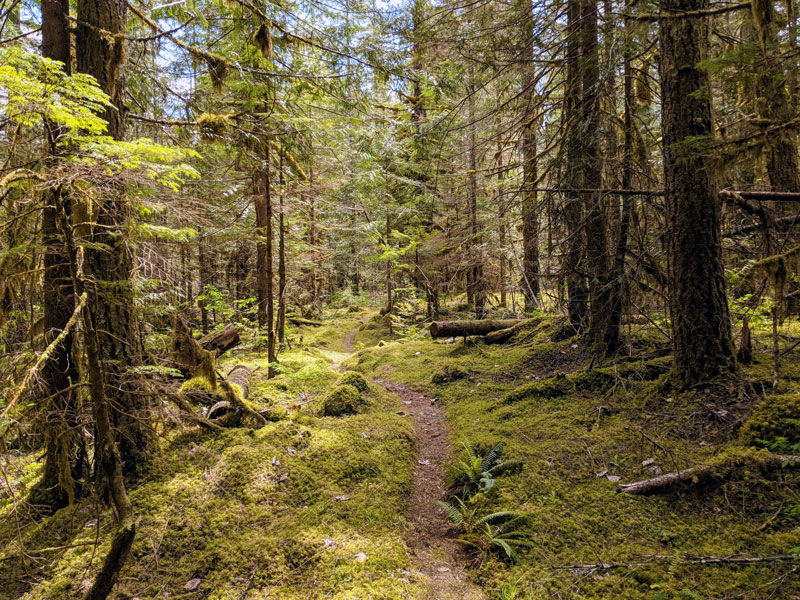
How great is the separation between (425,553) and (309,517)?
4.38 ft

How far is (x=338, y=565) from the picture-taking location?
11.3ft

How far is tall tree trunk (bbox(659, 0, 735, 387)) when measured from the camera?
4836 millimetres

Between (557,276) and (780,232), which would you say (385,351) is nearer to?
(557,276)

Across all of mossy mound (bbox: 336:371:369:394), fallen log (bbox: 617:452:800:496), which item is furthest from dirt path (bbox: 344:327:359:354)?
fallen log (bbox: 617:452:800:496)

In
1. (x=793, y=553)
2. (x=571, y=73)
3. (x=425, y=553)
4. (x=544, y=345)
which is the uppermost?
(x=571, y=73)

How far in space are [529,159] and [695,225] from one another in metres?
4.37

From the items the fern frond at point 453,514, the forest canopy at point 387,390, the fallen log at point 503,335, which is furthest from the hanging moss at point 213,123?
the fallen log at point 503,335

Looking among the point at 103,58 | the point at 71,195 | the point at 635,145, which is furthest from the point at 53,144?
the point at 635,145

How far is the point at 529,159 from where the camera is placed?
8.52 metres

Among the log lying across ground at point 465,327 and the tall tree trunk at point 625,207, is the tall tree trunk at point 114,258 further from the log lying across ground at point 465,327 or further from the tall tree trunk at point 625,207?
the log lying across ground at point 465,327

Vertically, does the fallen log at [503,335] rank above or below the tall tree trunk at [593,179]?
below

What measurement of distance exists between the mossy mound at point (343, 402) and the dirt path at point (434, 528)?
1.17 m

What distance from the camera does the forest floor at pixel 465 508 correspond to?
9.93 feet

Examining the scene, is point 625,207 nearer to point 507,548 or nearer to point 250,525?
point 507,548
